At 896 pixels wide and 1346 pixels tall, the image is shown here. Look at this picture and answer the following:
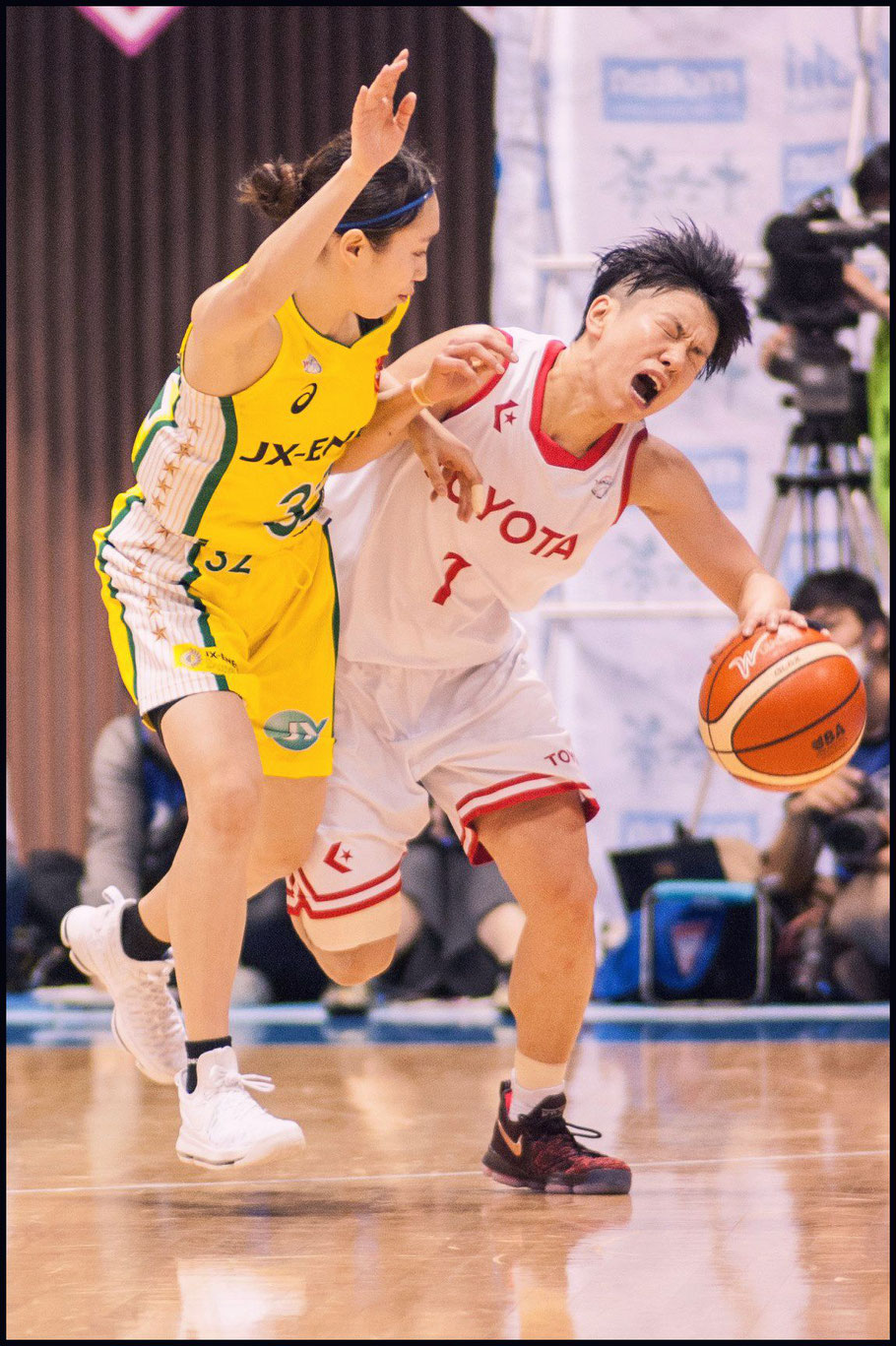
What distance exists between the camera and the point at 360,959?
2928 mm

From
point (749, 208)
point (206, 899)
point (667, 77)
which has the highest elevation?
point (667, 77)

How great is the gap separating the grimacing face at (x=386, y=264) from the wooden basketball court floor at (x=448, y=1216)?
4.47ft

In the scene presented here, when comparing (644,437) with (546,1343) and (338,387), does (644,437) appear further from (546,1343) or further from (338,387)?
(546,1343)

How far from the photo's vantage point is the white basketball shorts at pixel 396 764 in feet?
9.26

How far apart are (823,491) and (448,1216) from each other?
3300mm

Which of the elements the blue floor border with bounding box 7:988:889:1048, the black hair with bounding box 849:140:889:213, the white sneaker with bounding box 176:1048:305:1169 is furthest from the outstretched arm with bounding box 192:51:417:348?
the black hair with bounding box 849:140:889:213

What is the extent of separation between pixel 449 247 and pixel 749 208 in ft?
5.99

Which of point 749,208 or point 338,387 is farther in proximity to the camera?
point 749,208

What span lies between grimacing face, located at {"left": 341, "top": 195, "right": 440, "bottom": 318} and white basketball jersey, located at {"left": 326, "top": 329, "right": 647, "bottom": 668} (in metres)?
0.29

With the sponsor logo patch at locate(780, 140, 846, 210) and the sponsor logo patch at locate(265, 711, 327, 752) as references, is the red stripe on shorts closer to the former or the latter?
the sponsor logo patch at locate(265, 711, 327, 752)

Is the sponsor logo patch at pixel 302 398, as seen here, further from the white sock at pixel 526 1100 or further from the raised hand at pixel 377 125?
the white sock at pixel 526 1100

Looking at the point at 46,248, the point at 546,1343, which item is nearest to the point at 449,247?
the point at 46,248

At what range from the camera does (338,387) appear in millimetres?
2564

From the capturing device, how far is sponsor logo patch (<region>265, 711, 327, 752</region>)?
8.93ft
